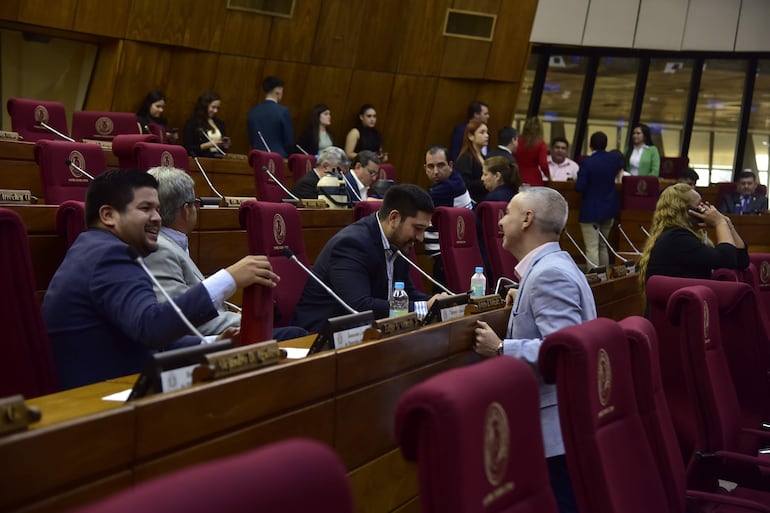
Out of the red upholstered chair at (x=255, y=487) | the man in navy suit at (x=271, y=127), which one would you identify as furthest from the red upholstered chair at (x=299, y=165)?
the red upholstered chair at (x=255, y=487)

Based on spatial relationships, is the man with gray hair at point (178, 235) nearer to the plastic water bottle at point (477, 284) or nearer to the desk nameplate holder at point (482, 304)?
the desk nameplate holder at point (482, 304)

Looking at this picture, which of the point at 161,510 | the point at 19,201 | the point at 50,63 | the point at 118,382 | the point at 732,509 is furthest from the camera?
the point at 50,63

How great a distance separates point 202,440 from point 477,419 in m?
0.67

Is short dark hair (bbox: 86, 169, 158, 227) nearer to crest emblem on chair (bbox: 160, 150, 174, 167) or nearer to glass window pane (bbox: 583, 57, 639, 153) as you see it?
crest emblem on chair (bbox: 160, 150, 174, 167)

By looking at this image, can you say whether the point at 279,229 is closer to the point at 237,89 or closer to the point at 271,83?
the point at 271,83

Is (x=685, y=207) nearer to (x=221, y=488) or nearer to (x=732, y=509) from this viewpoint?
(x=732, y=509)

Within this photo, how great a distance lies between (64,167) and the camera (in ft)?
15.8

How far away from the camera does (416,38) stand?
1060 centimetres

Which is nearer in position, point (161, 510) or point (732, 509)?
point (161, 510)

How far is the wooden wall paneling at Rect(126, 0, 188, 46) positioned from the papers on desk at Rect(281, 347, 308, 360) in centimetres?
695

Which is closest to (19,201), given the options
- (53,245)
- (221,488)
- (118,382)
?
(53,245)

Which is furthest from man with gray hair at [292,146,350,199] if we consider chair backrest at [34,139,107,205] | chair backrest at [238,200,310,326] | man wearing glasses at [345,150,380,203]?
chair backrest at [238,200,310,326]

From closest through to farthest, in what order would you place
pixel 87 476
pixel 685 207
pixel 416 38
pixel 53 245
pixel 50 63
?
pixel 87 476, pixel 53 245, pixel 685 207, pixel 50 63, pixel 416 38

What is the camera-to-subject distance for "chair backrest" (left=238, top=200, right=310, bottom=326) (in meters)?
3.82
